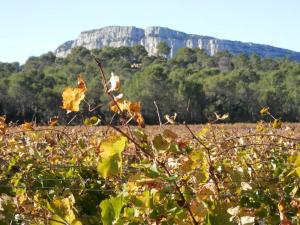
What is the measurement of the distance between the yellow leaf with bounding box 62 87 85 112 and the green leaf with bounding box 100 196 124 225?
0.22 meters

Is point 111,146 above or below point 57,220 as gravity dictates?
above

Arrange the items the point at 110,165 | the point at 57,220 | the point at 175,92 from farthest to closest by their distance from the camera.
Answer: the point at 175,92, the point at 57,220, the point at 110,165

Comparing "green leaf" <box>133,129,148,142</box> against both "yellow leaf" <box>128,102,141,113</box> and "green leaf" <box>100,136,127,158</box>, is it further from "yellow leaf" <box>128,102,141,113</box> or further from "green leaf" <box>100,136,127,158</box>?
"green leaf" <box>100,136,127,158</box>

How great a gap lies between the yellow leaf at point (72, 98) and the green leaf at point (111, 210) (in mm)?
221

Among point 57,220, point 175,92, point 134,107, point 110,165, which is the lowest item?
point 175,92

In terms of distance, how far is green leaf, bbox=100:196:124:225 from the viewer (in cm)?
124

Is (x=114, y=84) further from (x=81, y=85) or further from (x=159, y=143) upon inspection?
(x=159, y=143)

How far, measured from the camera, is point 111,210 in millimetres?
1243

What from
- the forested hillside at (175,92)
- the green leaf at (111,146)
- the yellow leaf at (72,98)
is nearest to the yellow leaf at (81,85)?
the yellow leaf at (72,98)

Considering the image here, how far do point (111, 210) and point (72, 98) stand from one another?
0.26 m

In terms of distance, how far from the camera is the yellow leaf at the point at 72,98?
48.8 inches

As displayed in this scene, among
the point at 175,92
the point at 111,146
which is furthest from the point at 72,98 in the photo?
the point at 175,92

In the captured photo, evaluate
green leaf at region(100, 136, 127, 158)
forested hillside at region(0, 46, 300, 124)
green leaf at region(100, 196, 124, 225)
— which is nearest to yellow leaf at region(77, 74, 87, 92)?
green leaf at region(100, 136, 127, 158)

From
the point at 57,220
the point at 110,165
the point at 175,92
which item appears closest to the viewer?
the point at 110,165
